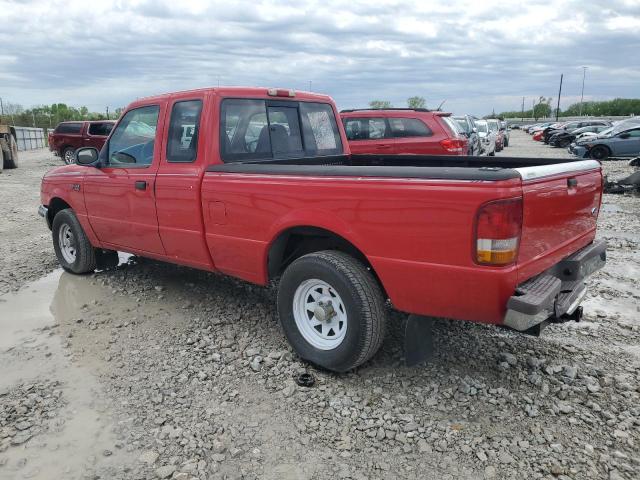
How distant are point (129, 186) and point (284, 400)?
269cm

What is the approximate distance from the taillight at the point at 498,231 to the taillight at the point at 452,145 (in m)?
8.19

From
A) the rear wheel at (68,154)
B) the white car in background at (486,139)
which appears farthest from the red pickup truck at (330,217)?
the rear wheel at (68,154)

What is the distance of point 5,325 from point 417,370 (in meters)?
3.75

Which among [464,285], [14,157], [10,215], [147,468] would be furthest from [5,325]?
[14,157]

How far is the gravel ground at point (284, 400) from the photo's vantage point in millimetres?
2889

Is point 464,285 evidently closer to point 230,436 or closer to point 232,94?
point 230,436

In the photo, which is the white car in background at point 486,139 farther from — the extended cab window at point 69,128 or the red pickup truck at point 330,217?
the extended cab window at point 69,128

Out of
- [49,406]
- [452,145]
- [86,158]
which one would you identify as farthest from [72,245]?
[452,145]

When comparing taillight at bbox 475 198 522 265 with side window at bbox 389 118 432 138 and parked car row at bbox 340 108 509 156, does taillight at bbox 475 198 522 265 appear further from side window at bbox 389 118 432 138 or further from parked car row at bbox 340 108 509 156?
side window at bbox 389 118 432 138

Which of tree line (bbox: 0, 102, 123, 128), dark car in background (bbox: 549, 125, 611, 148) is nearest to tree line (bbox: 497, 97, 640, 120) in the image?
dark car in background (bbox: 549, 125, 611, 148)

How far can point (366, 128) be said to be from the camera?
1140 centimetres

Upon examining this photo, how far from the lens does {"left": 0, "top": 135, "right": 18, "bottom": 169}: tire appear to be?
789 inches

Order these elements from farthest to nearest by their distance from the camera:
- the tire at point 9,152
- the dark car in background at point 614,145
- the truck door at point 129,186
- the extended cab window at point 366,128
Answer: the dark car in background at point 614,145 → the tire at point 9,152 → the extended cab window at point 366,128 → the truck door at point 129,186

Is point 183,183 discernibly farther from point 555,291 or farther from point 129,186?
point 555,291
